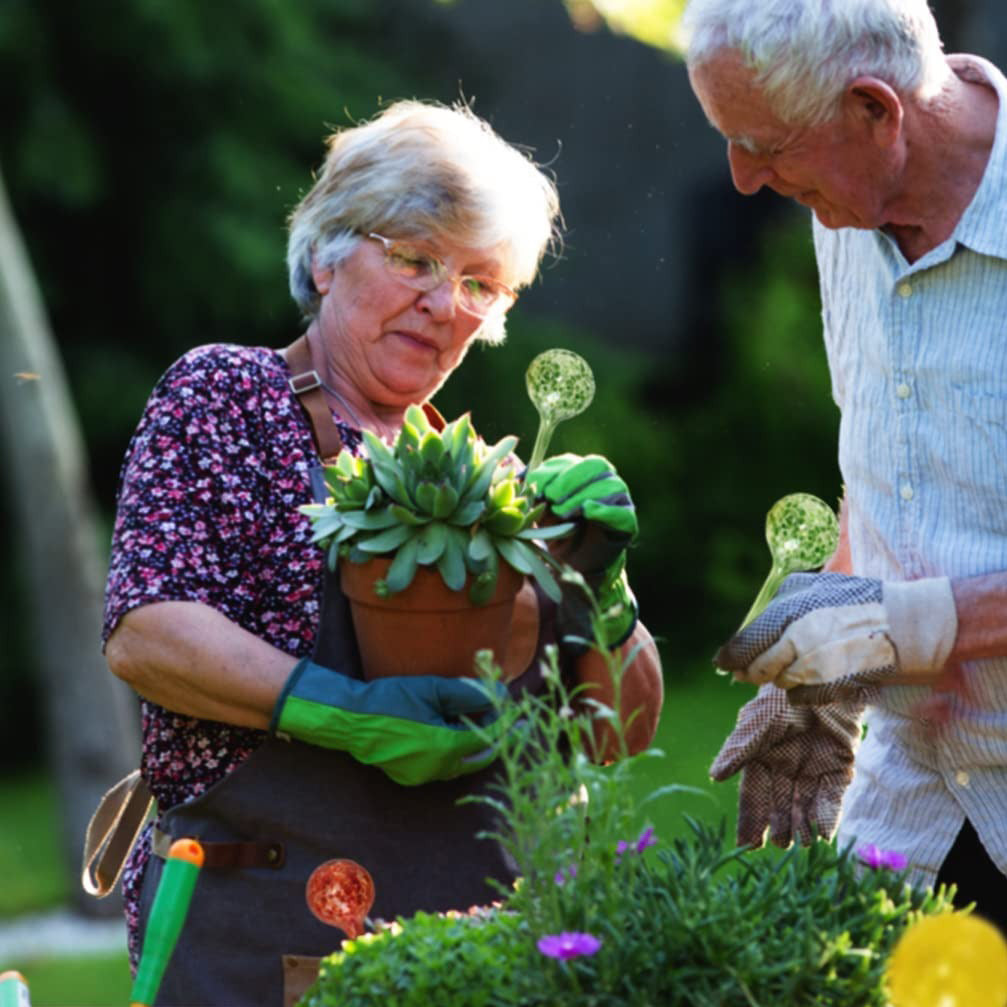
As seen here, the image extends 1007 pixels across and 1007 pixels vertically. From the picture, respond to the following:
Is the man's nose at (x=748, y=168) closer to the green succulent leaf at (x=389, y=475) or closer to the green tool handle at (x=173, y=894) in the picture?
the green succulent leaf at (x=389, y=475)

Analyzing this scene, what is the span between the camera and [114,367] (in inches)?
358

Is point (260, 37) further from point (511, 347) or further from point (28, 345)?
point (28, 345)

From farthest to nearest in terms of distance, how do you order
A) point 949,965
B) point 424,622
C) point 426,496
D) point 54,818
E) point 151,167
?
point 54,818, point 151,167, point 424,622, point 426,496, point 949,965

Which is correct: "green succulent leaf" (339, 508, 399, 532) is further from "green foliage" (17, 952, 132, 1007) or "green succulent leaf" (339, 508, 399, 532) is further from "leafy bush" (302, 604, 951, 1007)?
"green foliage" (17, 952, 132, 1007)

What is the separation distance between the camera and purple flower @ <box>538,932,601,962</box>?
1285 mm

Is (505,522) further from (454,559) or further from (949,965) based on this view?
(949,965)

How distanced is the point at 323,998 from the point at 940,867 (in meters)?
0.93

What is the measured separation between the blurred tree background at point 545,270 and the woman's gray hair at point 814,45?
243 inches

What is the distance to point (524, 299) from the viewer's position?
9656 mm

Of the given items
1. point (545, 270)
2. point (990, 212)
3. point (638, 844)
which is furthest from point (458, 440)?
point (545, 270)

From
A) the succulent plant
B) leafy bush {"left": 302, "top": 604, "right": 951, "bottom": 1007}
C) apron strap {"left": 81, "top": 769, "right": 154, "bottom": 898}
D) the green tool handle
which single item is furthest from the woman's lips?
the green tool handle

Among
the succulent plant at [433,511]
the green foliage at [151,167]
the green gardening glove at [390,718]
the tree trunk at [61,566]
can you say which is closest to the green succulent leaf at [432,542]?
the succulent plant at [433,511]

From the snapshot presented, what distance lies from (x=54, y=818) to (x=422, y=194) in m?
8.06

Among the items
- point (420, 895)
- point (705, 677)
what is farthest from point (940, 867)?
point (705, 677)
